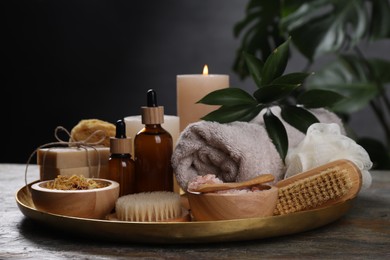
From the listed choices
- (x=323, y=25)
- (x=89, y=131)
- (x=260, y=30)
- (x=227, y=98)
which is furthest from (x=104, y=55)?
(x=227, y=98)

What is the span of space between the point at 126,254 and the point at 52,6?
1.69 metres

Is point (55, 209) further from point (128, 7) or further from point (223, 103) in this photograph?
point (128, 7)

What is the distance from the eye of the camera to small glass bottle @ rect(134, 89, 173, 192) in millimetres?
785

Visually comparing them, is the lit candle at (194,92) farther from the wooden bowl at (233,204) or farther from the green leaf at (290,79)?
the wooden bowl at (233,204)

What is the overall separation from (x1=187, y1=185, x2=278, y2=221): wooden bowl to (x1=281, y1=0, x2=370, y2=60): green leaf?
1083 millimetres

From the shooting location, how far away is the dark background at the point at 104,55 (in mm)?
2164

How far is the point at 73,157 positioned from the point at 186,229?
0.25m

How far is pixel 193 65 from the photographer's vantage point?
218 cm

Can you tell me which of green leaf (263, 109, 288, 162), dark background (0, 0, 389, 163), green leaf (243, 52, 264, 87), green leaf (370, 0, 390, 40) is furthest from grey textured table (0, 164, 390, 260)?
dark background (0, 0, 389, 163)

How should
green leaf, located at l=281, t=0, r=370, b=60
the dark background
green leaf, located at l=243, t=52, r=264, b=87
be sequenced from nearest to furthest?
green leaf, located at l=243, t=52, r=264, b=87 < green leaf, located at l=281, t=0, r=370, b=60 < the dark background

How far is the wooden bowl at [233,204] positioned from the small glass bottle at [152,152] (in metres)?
0.13

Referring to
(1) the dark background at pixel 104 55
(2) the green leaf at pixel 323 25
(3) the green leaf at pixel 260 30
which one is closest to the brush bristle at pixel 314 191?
(2) the green leaf at pixel 323 25

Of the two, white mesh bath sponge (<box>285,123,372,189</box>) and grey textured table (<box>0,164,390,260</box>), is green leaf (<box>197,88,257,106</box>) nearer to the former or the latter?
white mesh bath sponge (<box>285,123,372,189</box>)

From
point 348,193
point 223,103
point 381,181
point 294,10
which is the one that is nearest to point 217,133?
point 223,103
